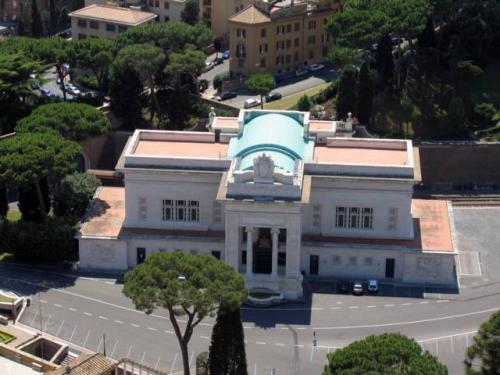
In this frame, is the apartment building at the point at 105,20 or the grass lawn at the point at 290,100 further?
the apartment building at the point at 105,20

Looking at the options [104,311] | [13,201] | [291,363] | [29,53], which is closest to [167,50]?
A: [29,53]

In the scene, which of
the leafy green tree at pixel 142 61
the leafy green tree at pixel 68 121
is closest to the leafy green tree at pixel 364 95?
the leafy green tree at pixel 142 61

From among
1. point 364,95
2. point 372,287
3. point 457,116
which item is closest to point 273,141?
point 372,287

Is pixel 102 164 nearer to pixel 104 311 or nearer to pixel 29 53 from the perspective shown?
pixel 29 53

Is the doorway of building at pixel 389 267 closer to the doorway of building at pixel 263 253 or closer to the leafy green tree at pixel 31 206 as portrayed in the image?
the doorway of building at pixel 263 253

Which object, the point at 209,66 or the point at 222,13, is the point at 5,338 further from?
the point at 222,13

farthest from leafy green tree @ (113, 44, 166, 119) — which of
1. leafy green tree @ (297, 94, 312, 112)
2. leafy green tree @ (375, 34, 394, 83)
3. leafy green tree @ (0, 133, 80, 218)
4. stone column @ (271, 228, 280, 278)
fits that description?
stone column @ (271, 228, 280, 278)
